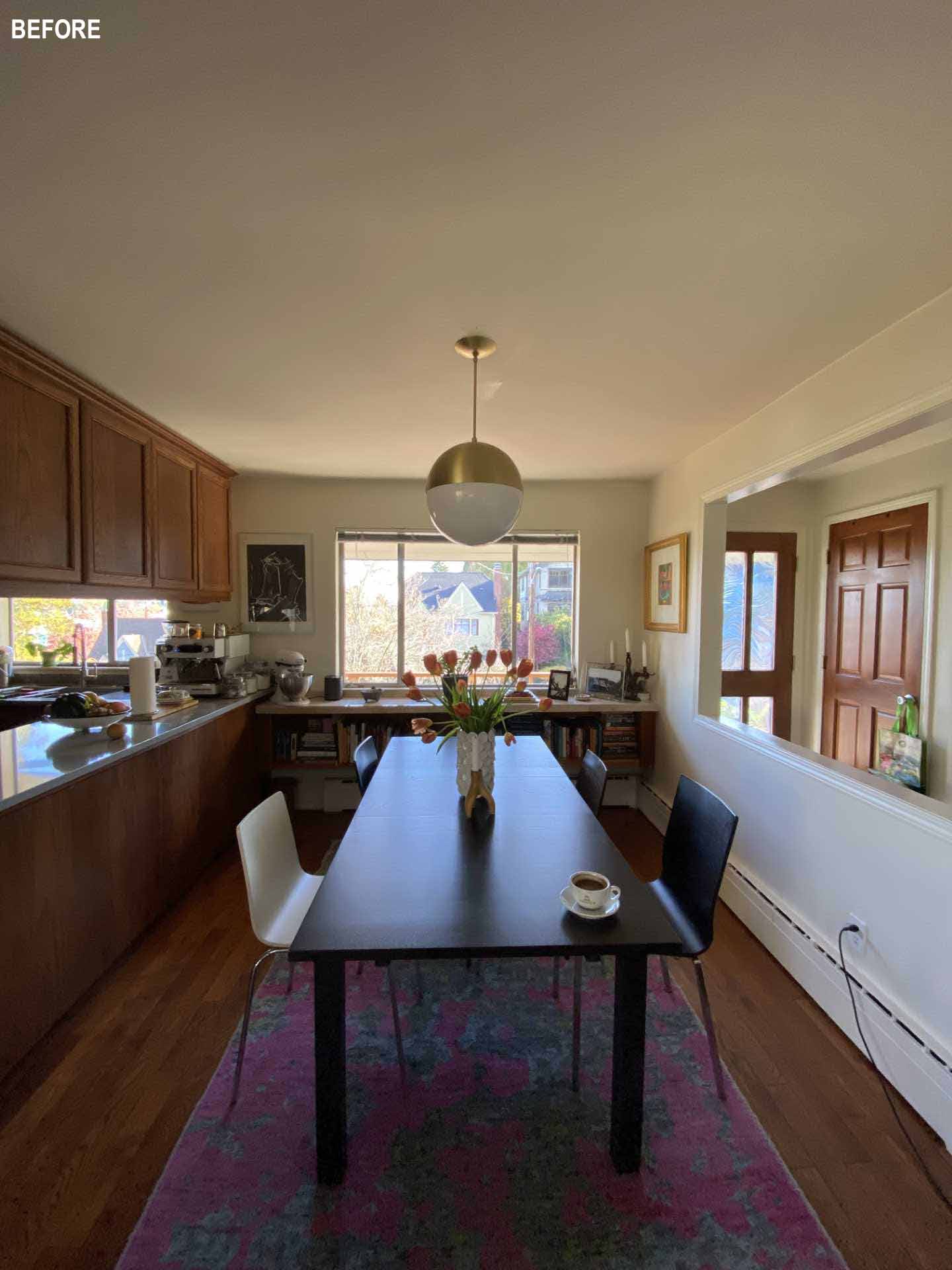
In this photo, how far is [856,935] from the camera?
1901mm

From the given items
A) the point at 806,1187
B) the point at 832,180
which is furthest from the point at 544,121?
the point at 806,1187

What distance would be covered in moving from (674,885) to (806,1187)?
0.79 m

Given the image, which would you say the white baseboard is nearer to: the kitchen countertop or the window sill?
the window sill

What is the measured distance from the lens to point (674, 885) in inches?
78.1

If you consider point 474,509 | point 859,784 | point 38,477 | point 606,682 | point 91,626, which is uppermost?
point 38,477

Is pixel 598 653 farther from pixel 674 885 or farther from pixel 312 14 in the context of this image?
pixel 312 14

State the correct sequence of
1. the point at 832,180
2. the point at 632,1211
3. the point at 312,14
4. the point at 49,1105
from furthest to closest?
the point at 49,1105 → the point at 632,1211 → the point at 832,180 → the point at 312,14

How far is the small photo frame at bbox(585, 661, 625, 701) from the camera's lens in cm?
392

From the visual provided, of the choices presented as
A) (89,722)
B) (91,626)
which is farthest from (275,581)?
(89,722)

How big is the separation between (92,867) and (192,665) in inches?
62.6

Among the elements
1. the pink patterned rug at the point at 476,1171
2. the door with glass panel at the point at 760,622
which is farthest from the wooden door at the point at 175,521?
the door with glass panel at the point at 760,622

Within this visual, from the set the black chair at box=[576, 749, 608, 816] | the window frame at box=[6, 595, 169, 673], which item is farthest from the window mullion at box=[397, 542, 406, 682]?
the black chair at box=[576, 749, 608, 816]

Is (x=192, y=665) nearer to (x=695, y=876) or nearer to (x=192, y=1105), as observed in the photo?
(x=192, y=1105)

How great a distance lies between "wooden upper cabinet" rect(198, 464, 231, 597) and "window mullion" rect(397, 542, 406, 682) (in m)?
1.22
